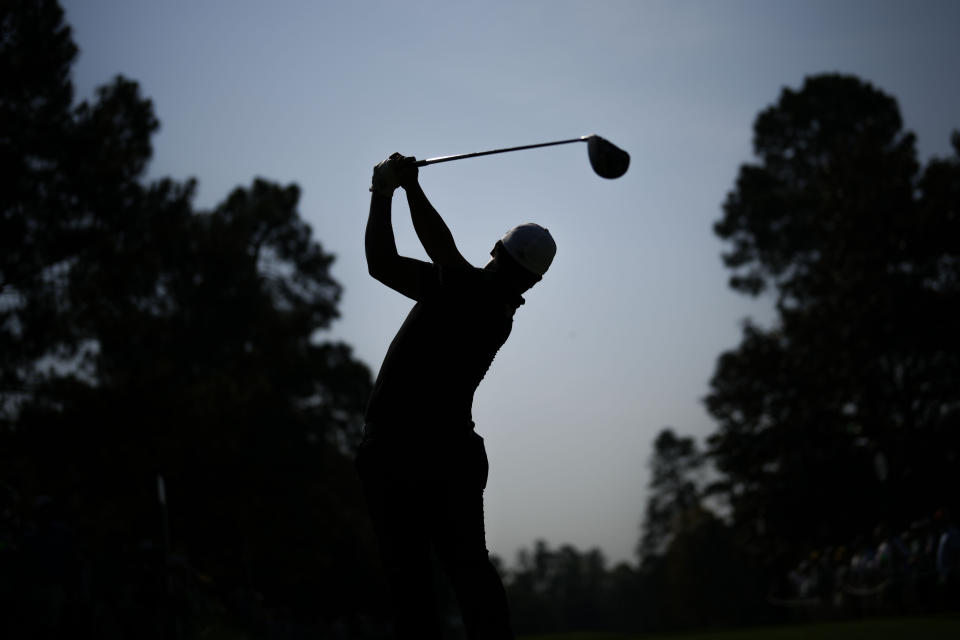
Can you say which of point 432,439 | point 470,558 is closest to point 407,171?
point 432,439

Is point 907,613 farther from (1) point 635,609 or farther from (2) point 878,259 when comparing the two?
(1) point 635,609

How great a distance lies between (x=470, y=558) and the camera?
3.69 m

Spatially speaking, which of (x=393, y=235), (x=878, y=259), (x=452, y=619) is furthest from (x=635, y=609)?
(x=393, y=235)

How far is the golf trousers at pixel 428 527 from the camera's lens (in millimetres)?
3672

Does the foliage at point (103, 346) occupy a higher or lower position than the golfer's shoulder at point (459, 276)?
higher

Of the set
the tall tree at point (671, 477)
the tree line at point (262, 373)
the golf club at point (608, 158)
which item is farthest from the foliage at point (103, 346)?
the tall tree at point (671, 477)

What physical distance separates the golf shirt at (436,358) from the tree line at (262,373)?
15.4ft

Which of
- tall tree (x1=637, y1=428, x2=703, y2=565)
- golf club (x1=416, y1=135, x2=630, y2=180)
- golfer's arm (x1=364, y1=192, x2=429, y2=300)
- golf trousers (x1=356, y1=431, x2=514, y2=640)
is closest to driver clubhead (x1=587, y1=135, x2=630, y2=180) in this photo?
golf club (x1=416, y1=135, x2=630, y2=180)

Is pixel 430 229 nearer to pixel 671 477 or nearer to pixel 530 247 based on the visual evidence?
pixel 530 247

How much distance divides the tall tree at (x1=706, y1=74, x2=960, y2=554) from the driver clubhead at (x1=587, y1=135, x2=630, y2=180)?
27175mm

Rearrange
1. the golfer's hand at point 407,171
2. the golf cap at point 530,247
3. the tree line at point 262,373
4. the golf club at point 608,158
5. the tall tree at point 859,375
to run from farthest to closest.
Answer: the tall tree at point 859,375, the tree line at point 262,373, the golf club at point 608,158, the golfer's hand at point 407,171, the golf cap at point 530,247

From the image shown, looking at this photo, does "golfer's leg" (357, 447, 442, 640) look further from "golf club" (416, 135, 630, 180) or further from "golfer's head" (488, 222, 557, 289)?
"golf club" (416, 135, 630, 180)

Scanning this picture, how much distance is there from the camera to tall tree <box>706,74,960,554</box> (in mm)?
31125

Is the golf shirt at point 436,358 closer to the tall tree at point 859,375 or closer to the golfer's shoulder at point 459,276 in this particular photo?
the golfer's shoulder at point 459,276
